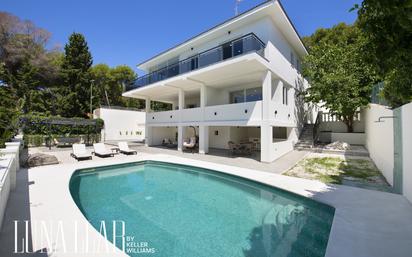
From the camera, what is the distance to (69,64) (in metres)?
31.6

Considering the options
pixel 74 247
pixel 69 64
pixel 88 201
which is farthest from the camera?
pixel 69 64

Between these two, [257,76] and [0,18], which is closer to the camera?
[257,76]

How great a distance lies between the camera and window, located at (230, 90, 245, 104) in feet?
55.8

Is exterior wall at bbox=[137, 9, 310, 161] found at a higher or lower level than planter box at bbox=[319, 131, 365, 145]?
higher

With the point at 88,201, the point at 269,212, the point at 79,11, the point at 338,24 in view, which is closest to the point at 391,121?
the point at 269,212

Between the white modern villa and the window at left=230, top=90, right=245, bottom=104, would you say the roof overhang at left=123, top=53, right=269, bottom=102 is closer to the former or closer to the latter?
the white modern villa

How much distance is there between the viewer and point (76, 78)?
31.5m

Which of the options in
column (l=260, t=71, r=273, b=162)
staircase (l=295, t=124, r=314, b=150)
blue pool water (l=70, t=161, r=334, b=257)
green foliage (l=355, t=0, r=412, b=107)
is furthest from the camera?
staircase (l=295, t=124, r=314, b=150)

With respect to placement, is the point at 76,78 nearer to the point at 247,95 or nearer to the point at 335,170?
the point at 247,95

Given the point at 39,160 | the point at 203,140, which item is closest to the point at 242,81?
the point at 203,140

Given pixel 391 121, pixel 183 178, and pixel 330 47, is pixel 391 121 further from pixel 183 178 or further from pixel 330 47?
pixel 330 47

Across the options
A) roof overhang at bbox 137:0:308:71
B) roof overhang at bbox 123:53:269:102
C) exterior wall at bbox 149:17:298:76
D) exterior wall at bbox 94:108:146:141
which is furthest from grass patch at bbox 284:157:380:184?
exterior wall at bbox 94:108:146:141

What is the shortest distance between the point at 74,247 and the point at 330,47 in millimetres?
22158

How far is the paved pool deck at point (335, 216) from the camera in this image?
3.71 m
